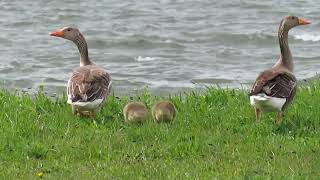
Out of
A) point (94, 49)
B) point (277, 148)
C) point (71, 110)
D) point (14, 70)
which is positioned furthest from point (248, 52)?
point (277, 148)

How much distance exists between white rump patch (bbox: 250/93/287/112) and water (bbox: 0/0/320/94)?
7905mm

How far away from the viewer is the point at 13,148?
34.8 ft

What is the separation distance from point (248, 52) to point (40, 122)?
14607mm

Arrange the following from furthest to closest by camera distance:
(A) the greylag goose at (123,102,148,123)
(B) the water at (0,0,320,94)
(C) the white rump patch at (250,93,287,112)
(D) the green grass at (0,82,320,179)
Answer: (B) the water at (0,0,320,94) → (A) the greylag goose at (123,102,148,123) → (C) the white rump patch at (250,93,287,112) → (D) the green grass at (0,82,320,179)

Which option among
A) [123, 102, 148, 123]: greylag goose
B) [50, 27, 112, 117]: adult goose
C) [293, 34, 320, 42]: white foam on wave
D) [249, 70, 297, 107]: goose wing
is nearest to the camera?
[249, 70, 297, 107]: goose wing

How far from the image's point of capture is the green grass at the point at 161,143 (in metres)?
9.69

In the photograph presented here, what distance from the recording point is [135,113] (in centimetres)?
1177

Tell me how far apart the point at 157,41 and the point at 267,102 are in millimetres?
15665

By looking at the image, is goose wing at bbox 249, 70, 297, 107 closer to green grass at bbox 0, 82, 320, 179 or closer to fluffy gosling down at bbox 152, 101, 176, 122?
green grass at bbox 0, 82, 320, 179

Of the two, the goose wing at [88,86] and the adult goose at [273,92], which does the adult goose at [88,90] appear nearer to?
the goose wing at [88,86]

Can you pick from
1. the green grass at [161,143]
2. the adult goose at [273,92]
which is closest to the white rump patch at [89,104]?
the green grass at [161,143]

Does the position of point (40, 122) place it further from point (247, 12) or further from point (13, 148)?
point (247, 12)

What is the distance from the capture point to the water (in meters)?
21.7

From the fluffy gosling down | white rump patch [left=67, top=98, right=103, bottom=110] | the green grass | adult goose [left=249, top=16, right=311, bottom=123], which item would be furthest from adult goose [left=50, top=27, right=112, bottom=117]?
adult goose [left=249, top=16, right=311, bottom=123]
